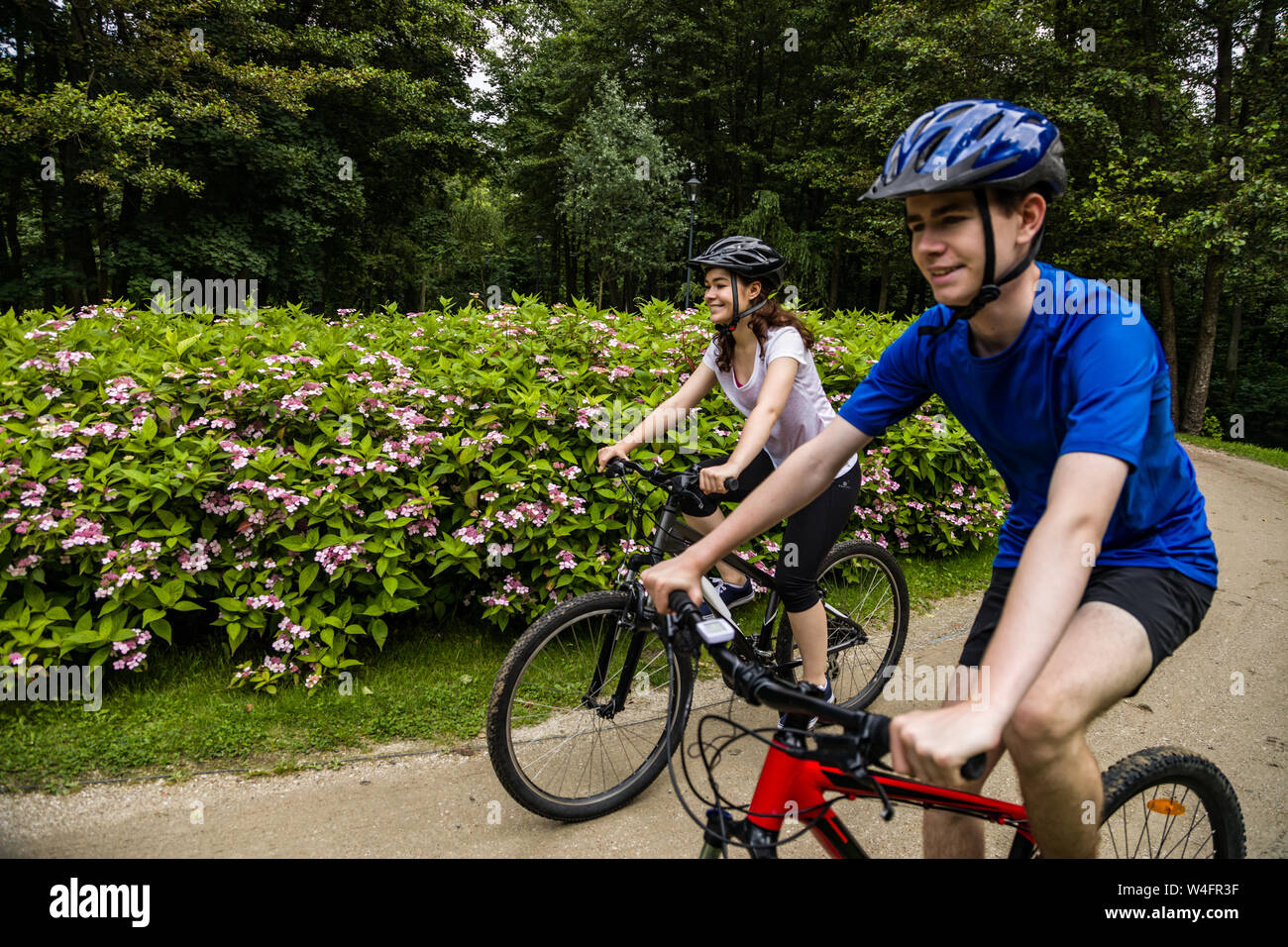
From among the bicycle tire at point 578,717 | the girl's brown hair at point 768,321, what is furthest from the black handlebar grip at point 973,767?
the girl's brown hair at point 768,321

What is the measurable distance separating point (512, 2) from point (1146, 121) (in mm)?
20816

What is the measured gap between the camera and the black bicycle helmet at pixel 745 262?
3395 millimetres

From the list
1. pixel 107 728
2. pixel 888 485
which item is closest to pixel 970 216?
pixel 107 728

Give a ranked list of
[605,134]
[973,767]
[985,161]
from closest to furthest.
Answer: [973,767], [985,161], [605,134]

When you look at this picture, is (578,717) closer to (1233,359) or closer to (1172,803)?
(1172,803)

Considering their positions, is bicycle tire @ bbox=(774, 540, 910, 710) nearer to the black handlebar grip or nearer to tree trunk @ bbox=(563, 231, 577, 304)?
the black handlebar grip

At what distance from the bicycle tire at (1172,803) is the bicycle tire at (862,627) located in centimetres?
170

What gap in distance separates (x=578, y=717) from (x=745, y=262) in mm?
2150

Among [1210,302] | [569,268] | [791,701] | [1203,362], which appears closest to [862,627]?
[791,701]

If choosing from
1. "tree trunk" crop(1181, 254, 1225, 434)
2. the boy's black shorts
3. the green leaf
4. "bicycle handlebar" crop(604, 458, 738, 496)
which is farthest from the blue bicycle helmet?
"tree trunk" crop(1181, 254, 1225, 434)

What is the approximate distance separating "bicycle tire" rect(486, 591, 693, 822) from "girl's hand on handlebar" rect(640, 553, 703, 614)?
112cm

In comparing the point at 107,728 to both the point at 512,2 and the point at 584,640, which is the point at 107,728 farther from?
the point at 512,2

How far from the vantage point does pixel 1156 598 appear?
5.97 feet

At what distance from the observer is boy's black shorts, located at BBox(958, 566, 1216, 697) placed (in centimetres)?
177
